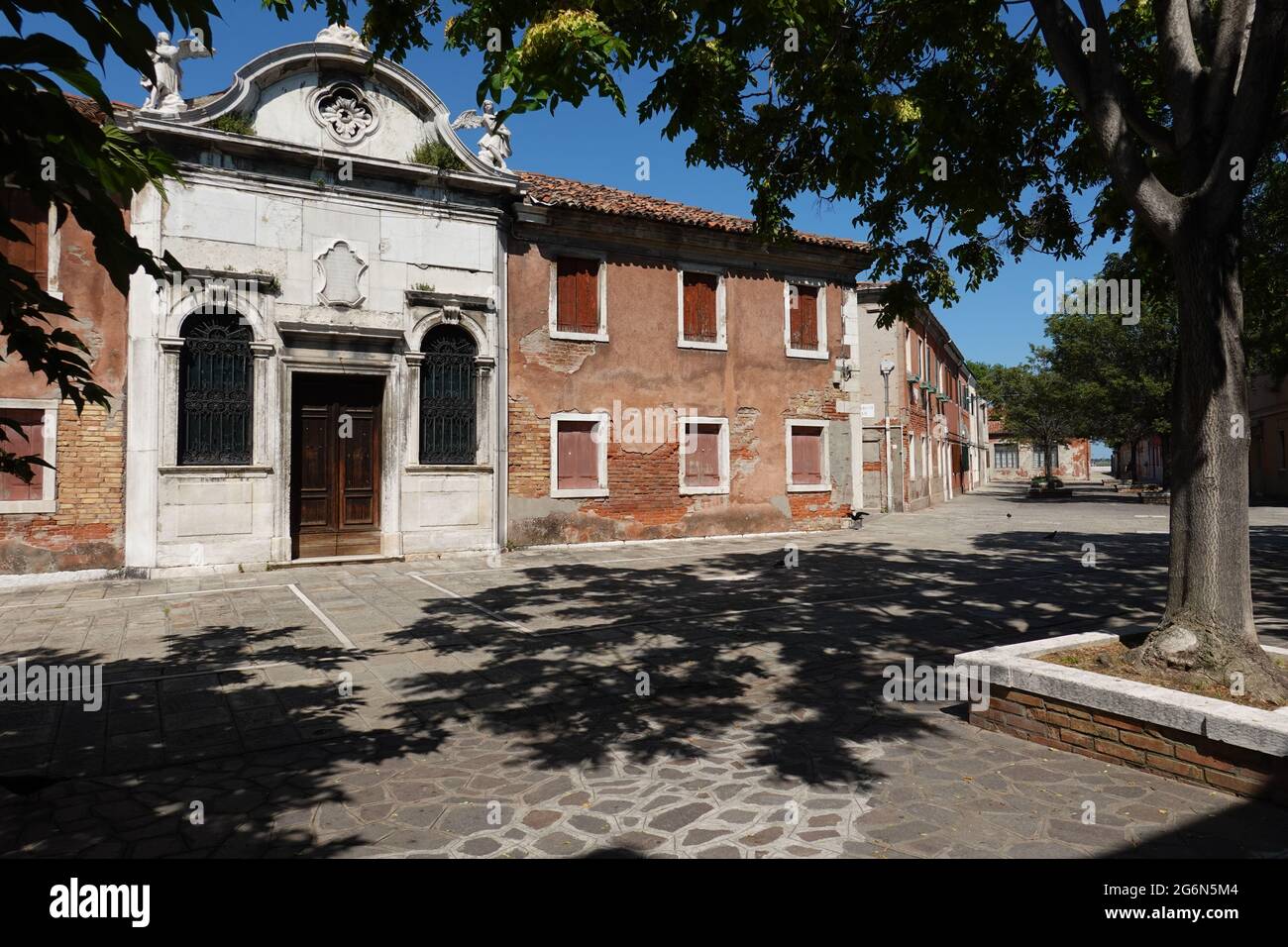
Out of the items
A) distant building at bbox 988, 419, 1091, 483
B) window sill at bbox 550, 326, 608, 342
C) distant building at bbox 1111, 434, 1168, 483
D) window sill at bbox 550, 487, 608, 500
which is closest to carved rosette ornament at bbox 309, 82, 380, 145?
window sill at bbox 550, 326, 608, 342

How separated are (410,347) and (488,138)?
14.3ft

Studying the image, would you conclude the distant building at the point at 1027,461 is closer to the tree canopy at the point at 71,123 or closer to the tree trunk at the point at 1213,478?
the tree trunk at the point at 1213,478

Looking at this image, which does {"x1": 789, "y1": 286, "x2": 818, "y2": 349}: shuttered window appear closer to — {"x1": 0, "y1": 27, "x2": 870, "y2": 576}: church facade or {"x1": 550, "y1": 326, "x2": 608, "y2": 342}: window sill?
{"x1": 0, "y1": 27, "x2": 870, "y2": 576}: church facade

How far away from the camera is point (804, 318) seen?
1778 cm

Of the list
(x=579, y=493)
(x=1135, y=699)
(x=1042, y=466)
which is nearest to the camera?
(x=1135, y=699)

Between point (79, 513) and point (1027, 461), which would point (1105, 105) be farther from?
point (1027, 461)

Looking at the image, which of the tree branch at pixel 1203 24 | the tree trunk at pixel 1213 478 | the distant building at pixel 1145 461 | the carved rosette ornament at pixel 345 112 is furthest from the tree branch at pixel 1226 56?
the distant building at pixel 1145 461

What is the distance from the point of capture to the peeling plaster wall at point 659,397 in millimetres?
14562

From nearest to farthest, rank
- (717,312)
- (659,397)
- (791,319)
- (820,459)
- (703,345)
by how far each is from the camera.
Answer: (659,397) → (703,345) → (717,312) → (791,319) → (820,459)

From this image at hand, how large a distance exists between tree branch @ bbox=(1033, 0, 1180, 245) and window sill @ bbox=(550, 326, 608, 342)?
35.5ft

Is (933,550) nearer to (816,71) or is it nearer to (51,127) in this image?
(816,71)

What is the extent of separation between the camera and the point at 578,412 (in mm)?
15031

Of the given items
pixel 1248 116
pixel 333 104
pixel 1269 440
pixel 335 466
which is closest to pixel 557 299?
pixel 333 104
